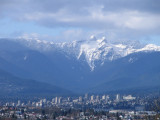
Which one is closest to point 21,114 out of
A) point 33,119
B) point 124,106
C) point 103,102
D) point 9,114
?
point 9,114

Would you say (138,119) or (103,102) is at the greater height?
(103,102)

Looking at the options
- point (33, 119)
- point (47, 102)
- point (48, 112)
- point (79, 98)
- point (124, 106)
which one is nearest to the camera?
point (33, 119)

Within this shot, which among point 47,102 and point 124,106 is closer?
point 124,106

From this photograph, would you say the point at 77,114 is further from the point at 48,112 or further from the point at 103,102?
the point at 103,102

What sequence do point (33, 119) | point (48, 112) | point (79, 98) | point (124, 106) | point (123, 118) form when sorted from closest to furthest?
point (33, 119)
point (123, 118)
point (48, 112)
point (124, 106)
point (79, 98)

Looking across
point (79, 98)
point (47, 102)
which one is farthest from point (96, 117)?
point (79, 98)

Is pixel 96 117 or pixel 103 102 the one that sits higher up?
pixel 103 102

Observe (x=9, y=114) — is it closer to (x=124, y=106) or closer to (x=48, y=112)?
(x=48, y=112)

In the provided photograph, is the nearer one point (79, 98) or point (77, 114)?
point (77, 114)

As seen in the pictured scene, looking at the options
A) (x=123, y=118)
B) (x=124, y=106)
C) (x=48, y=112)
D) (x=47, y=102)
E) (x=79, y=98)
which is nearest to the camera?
(x=123, y=118)
